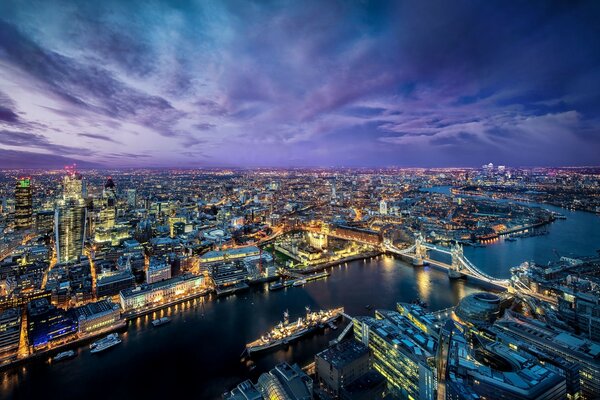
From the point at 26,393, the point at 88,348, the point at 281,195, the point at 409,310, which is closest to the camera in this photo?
the point at 26,393

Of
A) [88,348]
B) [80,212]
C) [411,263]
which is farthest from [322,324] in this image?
[80,212]

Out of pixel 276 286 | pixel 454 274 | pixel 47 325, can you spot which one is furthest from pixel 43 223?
pixel 454 274

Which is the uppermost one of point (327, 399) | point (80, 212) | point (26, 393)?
point (80, 212)

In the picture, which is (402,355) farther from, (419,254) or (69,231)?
(69,231)

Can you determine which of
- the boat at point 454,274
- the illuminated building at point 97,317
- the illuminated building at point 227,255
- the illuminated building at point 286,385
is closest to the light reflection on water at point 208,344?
the boat at point 454,274

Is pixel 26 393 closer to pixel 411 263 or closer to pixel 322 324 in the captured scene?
pixel 322 324

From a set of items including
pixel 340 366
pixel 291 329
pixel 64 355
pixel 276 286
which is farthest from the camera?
pixel 276 286

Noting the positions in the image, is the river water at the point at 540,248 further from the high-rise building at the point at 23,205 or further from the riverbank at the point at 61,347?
the high-rise building at the point at 23,205
